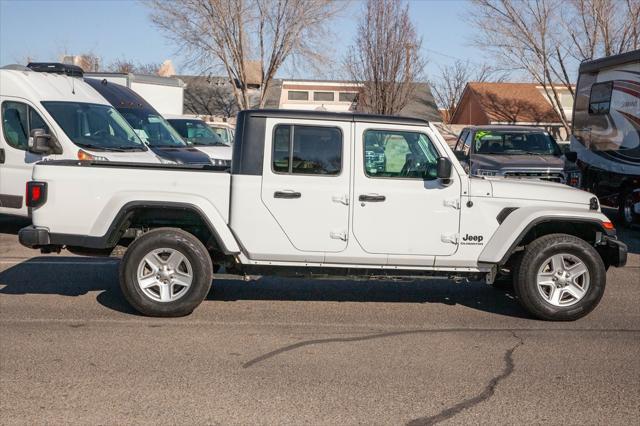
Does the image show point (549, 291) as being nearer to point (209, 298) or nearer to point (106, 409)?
point (209, 298)

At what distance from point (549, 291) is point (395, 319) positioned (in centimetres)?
147

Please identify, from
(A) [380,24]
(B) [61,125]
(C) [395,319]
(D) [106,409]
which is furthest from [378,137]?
(A) [380,24]

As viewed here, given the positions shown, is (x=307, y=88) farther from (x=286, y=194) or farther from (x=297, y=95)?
(x=286, y=194)

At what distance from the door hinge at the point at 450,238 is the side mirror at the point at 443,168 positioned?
0.55m

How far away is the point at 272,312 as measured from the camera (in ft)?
24.8

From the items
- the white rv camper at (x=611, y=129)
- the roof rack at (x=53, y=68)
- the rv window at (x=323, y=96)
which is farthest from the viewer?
the rv window at (x=323, y=96)

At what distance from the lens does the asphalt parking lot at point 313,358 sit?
4.99 metres

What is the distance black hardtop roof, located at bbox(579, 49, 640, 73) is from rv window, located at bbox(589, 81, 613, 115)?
0.36 meters

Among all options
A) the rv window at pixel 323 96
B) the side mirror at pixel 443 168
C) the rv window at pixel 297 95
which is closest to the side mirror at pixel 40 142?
the side mirror at pixel 443 168

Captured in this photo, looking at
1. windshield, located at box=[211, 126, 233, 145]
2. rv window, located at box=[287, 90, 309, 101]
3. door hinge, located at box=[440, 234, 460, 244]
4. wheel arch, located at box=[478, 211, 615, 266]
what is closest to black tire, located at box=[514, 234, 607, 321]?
wheel arch, located at box=[478, 211, 615, 266]

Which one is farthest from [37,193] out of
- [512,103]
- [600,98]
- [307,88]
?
[512,103]

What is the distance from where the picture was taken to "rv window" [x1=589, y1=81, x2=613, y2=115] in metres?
15.8

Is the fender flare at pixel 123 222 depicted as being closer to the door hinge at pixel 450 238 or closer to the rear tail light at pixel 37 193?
the rear tail light at pixel 37 193

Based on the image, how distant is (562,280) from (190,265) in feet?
11.4
